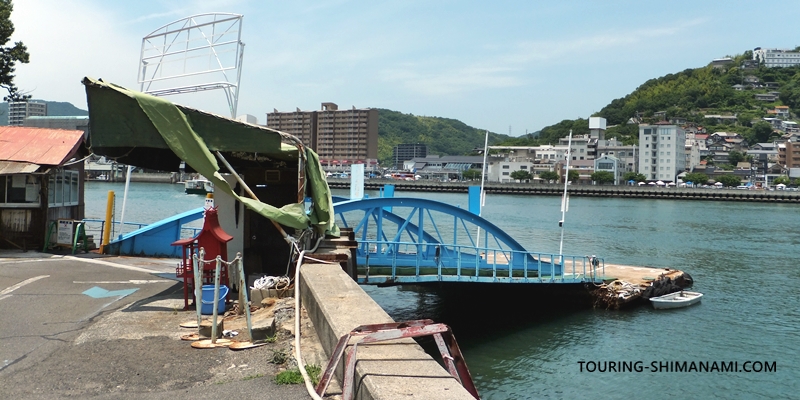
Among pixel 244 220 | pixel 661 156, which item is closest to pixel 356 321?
pixel 244 220

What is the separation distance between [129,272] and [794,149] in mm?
194015

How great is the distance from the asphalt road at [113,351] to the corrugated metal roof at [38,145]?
6.72 m

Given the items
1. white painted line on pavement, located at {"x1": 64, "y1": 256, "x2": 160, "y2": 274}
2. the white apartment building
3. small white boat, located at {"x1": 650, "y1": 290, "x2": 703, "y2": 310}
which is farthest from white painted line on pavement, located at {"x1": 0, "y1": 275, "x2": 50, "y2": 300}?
the white apartment building

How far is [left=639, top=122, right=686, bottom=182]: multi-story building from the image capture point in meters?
155

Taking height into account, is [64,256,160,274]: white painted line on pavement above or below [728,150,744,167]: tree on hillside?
below

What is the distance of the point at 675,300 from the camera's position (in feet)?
90.2

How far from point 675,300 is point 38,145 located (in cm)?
2531

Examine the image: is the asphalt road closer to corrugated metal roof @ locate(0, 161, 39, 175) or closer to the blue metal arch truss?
corrugated metal roof @ locate(0, 161, 39, 175)

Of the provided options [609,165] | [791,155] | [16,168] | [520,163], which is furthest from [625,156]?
[16,168]

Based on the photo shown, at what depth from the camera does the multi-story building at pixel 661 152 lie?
509 feet

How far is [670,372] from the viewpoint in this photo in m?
18.8

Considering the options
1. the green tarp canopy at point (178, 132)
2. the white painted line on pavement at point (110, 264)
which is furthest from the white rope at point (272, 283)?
the white painted line on pavement at point (110, 264)

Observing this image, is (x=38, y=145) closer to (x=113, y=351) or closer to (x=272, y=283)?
(x=272, y=283)

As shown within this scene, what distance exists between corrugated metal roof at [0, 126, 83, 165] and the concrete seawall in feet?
319
